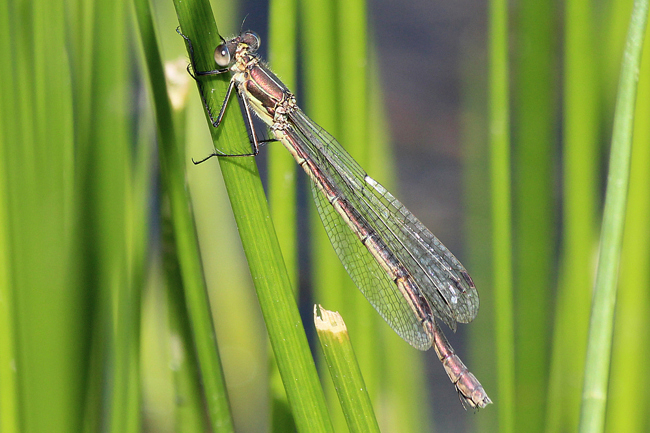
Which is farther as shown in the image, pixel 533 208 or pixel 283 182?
pixel 533 208

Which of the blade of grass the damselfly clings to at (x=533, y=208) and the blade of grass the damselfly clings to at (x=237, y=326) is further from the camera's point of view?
the blade of grass the damselfly clings to at (x=237, y=326)

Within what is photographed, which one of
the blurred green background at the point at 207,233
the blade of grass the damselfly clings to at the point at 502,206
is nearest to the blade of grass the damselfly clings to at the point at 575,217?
the blurred green background at the point at 207,233

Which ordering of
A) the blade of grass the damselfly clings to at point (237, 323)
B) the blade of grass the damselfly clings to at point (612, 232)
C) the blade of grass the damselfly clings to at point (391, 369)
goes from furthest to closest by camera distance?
the blade of grass the damselfly clings to at point (237, 323) < the blade of grass the damselfly clings to at point (391, 369) < the blade of grass the damselfly clings to at point (612, 232)

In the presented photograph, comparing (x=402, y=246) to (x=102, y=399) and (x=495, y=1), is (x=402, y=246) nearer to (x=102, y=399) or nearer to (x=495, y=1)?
(x=495, y=1)

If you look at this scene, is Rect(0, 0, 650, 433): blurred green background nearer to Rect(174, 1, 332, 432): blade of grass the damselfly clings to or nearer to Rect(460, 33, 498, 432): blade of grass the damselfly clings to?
Rect(460, 33, 498, 432): blade of grass the damselfly clings to

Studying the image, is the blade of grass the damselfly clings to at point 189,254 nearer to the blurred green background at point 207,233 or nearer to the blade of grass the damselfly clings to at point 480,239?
the blurred green background at point 207,233

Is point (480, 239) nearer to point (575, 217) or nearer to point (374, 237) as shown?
point (575, 217)

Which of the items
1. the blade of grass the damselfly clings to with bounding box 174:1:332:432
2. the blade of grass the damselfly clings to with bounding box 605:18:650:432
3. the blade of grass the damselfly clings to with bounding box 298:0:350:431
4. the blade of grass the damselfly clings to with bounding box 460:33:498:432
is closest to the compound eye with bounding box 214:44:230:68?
the blade of grass the damselfly clings to with bounding box 174:1:332:432

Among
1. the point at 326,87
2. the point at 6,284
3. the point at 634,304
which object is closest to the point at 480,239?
the point at 634,304
